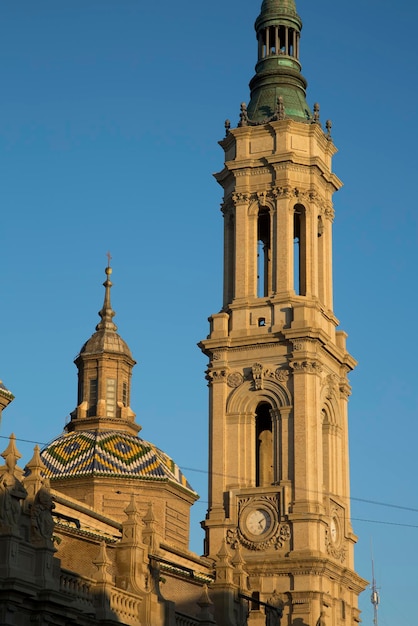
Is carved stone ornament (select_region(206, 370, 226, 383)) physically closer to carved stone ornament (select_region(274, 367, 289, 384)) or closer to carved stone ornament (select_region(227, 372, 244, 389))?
carved stone ornament (select_region(227, 372, 244, 389))

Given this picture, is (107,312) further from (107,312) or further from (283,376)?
(283,376)

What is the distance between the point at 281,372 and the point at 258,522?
605 centimetres

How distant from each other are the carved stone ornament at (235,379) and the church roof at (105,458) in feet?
24.3

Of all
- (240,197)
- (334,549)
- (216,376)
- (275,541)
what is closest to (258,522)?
(275,541)

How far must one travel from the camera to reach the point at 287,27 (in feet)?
218

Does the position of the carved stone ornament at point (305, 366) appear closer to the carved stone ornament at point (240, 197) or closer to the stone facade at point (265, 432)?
the stone facade at point (265, 432)

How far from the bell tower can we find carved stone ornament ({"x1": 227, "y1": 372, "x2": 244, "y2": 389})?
4cm

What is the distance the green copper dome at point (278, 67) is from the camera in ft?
213

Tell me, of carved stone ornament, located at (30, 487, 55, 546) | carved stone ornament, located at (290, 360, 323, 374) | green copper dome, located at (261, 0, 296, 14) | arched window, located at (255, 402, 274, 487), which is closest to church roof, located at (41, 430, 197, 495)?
arched window, located at (255, 402, 274, 487)

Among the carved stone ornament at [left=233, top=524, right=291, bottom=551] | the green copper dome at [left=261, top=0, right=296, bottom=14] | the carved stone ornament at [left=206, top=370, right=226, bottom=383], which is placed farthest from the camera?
the green copper dome at [left=261, top=0, right=296, bottom=14]

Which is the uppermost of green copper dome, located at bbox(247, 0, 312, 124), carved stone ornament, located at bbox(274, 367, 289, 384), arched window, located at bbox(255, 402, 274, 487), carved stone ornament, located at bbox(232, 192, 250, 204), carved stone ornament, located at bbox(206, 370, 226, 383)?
green copper dome, located at bbox(247, 0, 312, 124)

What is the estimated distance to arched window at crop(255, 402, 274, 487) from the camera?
61.4 m

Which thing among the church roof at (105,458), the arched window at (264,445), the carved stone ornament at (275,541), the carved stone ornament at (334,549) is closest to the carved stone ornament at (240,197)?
the arched window at (264,445)

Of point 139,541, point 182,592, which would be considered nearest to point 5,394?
point 139,541
